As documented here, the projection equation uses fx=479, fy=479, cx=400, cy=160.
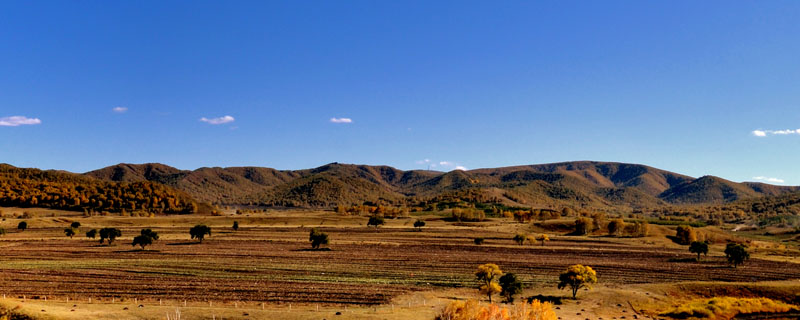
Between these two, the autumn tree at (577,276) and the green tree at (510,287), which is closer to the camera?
the green tree at (510,287)

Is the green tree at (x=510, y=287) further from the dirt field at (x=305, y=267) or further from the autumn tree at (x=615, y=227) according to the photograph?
the autumn tree at (x=615, y=227)

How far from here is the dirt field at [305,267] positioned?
52.0m

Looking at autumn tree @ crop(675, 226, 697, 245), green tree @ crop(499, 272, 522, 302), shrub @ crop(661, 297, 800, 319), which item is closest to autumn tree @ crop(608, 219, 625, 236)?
autumn tree @ crop(675, 226, 697, 245)

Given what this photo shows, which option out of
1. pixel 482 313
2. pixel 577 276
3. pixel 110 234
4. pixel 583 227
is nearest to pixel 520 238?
pixel 583 227

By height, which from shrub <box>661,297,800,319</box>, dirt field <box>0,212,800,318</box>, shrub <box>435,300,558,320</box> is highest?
shrub <box>435,300,558,320</box>

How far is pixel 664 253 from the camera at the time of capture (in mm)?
103250

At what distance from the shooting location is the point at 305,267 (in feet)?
239

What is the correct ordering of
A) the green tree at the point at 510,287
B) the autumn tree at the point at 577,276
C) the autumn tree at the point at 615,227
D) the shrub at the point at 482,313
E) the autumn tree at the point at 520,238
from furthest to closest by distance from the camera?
the autumn tree at the point at 615,227 → the autumn tree at the point at 520,238 → the autumn tree at the point at 577,276 → the green tree at the point at 510,287 → the shrub at the point at 482,313

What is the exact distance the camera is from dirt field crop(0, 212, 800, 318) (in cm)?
5197

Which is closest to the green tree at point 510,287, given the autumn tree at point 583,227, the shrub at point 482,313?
the shrub at point 482,313

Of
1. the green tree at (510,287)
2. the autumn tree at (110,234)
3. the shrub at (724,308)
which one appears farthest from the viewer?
the autumn tree at (110,234)

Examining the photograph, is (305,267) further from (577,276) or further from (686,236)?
(686,236)

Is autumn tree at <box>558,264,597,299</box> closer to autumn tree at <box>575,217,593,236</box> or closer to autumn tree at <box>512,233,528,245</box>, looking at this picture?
autumn tree at <box>512,233,528,245</box>

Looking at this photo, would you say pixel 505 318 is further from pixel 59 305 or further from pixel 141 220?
pixel 141 220
